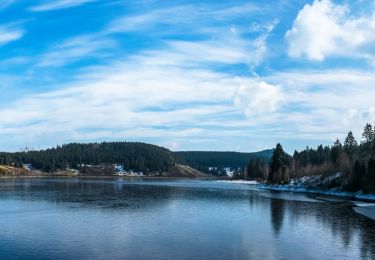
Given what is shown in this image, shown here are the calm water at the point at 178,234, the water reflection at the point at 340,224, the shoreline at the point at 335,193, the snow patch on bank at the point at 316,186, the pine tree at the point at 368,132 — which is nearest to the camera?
the calm water at the point at 178,234

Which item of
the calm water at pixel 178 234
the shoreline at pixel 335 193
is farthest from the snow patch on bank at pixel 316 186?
the calm water at pixel 178 234

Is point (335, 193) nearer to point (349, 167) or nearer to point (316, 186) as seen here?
point (349, 167)

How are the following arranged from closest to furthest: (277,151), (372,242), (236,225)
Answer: (372,242)
(236,225)
(277,151)

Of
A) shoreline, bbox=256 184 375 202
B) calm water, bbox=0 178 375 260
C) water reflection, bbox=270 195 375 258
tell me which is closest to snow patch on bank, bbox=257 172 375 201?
shoreline, bbox=256 184 375 202

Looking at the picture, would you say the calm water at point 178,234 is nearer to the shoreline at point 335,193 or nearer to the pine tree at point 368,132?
the shoreline at point 335,193

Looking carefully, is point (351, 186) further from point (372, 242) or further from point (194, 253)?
point (194, 253)

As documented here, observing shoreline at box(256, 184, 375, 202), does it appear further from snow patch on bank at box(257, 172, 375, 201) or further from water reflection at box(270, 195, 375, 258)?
water reflection at box(270, 195, 375, 258)

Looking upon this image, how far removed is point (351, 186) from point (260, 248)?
91.9 m

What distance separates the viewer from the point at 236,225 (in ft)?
182

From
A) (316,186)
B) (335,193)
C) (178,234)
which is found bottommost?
(335,193)

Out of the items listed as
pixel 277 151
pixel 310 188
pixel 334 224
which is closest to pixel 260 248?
pixel 334 224

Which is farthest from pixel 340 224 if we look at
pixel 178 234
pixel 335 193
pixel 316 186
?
pixel 316 186

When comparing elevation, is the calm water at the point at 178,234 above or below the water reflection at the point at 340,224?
above

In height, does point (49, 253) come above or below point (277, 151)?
below
